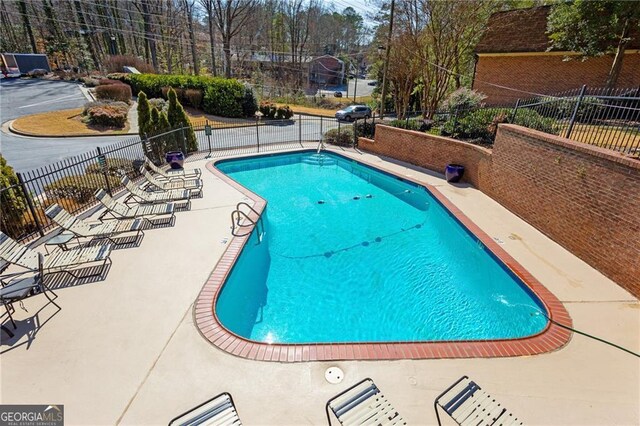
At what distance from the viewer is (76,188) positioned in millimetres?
8727

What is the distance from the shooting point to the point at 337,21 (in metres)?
71.1

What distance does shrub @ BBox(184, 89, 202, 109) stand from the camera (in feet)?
86.0

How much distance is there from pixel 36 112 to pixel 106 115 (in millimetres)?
6719

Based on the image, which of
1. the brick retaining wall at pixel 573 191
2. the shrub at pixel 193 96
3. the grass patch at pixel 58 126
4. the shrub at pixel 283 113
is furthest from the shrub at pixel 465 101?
the shrub at pixel 193 96

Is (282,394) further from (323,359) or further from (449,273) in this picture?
(449,273)

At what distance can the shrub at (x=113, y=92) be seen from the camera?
24.2m

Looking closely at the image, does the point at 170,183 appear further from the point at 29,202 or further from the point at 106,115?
the point at 106,115

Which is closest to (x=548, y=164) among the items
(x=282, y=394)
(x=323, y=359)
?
(x=323, y=359)

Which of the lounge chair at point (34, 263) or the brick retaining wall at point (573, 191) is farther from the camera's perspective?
the brick retaining wall at point (573, 191)

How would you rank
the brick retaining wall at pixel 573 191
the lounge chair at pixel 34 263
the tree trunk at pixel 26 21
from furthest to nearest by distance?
the tree trunk at pixel 26 21 → the brick retaining wall at pixel 573 191 → the lounge chair at pixel 34 263

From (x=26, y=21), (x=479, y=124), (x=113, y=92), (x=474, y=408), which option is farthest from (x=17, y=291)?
(x=26, y=21)

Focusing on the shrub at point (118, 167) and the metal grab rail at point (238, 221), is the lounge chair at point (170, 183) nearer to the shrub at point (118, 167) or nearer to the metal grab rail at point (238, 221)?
the shrub at point (118, 167)

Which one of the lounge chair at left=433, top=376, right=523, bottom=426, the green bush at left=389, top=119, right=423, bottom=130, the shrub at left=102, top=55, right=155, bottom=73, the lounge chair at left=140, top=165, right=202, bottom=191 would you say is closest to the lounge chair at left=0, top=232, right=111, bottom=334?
the lounge chair at left=140, top=165, right=202, bottom=191

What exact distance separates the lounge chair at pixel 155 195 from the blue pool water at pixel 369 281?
8.37 ft
